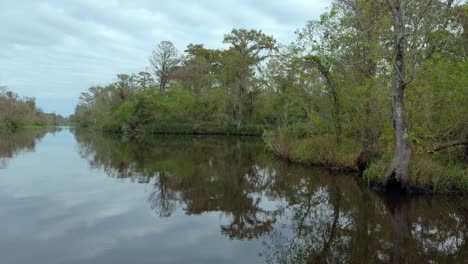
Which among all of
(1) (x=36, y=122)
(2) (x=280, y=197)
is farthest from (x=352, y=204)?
(1) (x=36, y=122)

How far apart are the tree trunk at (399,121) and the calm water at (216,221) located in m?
1.00

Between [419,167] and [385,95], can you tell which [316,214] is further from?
[385,95]

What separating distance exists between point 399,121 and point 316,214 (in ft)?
16.0

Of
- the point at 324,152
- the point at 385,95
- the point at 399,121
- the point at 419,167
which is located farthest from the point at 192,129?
the point at 419,167

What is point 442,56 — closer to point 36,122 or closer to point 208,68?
point 208,68

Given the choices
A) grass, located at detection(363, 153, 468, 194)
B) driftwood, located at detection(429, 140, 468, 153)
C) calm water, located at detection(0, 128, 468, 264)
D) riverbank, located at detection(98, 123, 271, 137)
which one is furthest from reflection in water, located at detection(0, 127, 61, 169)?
driftwood, located at detection(429, 140, 468, 153)

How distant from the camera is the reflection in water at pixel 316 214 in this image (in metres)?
6.54

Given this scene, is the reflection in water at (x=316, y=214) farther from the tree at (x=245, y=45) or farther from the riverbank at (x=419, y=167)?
the tree at (x=245, y=45)

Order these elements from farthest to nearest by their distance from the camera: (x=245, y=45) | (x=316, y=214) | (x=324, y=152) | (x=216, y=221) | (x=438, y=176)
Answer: (x=245, y=45) < (x=324, y=152) < (x=438, y=176) < (x=316, y=214) < (x=216, y=221)

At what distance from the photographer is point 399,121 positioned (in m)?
11.7

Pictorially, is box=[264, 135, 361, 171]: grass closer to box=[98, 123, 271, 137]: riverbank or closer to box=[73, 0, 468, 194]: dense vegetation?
box=[73, 0, 468, 194]: dense vegetation

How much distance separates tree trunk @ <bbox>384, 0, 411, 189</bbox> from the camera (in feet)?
36.9

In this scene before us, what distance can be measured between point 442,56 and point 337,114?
5.38 m

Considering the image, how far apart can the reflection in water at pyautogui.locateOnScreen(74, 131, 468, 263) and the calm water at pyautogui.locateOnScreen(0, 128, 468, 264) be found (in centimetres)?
3
